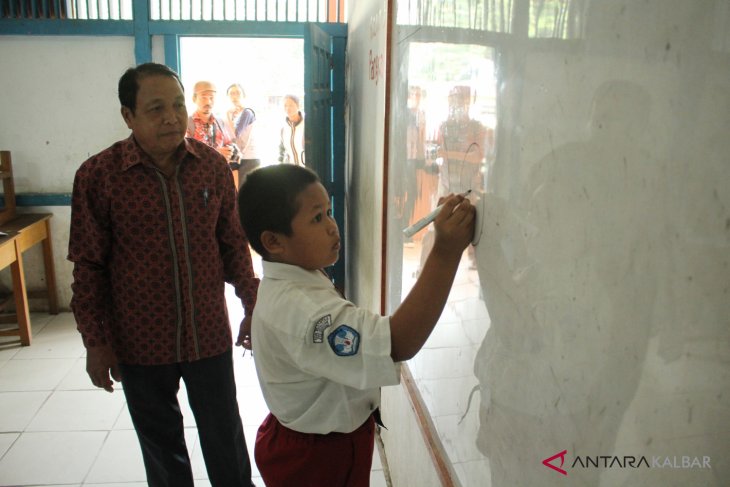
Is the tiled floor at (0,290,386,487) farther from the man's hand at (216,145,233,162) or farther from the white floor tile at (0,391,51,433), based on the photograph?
the man's hand at (216,145,233,162)

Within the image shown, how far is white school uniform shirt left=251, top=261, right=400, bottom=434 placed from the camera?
0.86 m

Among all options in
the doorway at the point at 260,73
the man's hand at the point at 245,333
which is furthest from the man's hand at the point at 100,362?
the doorway at the point at 260,73

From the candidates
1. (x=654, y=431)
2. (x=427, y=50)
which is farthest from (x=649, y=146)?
(x=427, y=50)

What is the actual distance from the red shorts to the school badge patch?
0.29 m

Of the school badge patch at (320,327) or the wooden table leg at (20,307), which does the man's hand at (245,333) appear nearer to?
the school badge patch at (320,327)

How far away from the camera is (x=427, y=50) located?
1.18 metres

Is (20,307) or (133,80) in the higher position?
(133,80)

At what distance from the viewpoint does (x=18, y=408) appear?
2.65 meters

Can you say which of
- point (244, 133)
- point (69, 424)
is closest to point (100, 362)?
point (69, 424)

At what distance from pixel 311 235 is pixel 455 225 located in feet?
0.87

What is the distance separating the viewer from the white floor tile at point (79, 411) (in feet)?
8.21

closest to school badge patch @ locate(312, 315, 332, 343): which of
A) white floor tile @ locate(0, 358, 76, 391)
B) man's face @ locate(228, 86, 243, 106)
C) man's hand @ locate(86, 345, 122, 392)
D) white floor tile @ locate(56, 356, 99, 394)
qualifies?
man's hand @ locate(86, 345, 122, 392)

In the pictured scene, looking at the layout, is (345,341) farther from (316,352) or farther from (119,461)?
(119,461)

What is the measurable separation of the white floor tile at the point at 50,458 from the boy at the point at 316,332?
142cm
